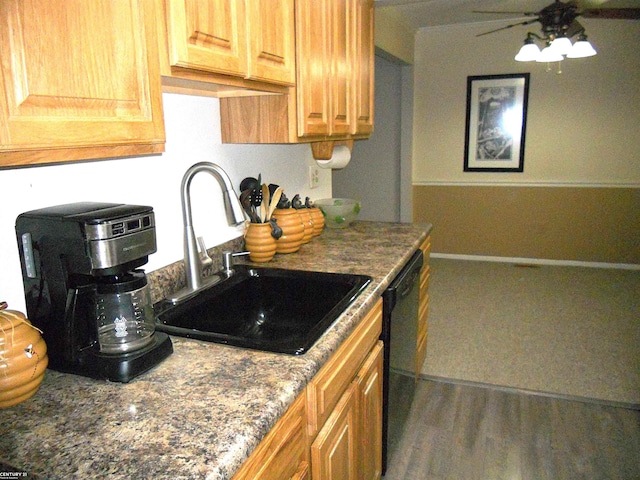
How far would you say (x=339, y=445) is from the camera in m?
1.37

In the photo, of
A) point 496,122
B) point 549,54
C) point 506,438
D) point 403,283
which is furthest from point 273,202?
point 496,122

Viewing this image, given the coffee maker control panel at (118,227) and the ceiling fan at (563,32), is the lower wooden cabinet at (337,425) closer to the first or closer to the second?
the coffee maker control panel at (118,227)

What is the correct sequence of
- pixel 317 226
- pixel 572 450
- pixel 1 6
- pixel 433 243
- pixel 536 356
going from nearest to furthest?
pixel 1 6, pixel 572 450, pixel 317 226, pixel 536 356, pixel 433 243

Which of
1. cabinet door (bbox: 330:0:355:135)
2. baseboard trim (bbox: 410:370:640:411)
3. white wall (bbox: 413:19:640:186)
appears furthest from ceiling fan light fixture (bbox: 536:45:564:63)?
white wall (bbox: 413:19:640:186)

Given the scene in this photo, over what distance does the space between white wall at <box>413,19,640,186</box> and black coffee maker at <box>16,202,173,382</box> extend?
4736mm

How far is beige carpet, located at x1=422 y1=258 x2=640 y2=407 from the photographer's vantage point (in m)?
2.81

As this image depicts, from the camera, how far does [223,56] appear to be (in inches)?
49.5

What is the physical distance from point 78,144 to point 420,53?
5.03 m

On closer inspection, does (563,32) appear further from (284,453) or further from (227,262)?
(284,453)

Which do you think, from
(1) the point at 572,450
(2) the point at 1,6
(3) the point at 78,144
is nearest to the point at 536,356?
(1) the point at 572,450

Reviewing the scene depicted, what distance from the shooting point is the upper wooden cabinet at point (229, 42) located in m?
1.10

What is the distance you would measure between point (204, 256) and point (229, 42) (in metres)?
0.77

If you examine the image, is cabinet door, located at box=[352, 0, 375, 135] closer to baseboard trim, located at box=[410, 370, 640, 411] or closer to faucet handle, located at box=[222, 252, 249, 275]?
faucet handle, located at box=[222, 252, 249, 275]

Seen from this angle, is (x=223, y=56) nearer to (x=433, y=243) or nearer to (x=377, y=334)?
(x=377, y=334)
